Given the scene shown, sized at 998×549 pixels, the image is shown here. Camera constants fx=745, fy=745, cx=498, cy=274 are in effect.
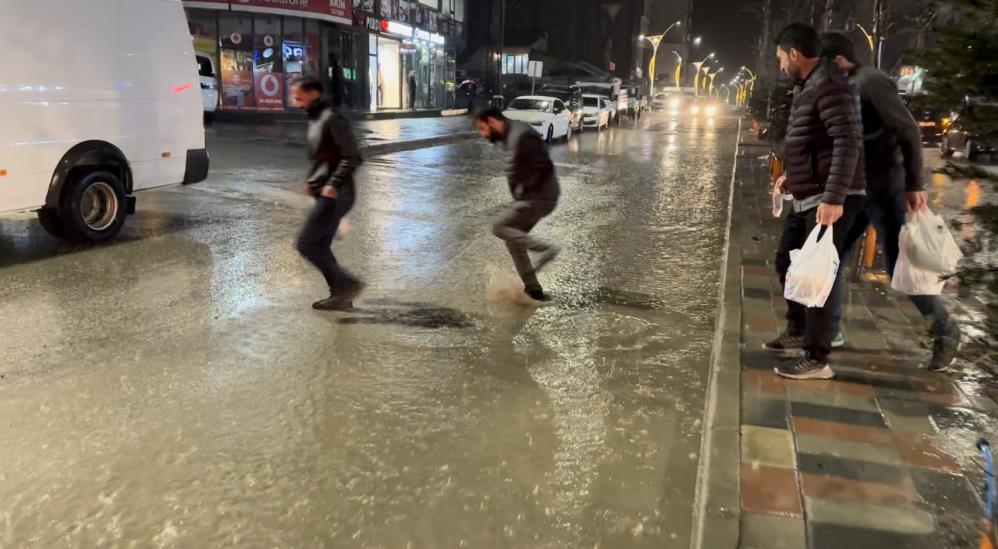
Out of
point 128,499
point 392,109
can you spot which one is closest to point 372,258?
point 128,499

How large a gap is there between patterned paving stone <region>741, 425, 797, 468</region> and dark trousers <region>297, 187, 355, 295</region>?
3.41 meters

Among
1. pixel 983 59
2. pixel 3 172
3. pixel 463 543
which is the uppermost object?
pixel 983 59

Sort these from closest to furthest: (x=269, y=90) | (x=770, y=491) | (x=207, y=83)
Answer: (x=770, y=491), (x=207, y=83), (x=269, y=90)

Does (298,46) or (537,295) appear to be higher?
(298,46)

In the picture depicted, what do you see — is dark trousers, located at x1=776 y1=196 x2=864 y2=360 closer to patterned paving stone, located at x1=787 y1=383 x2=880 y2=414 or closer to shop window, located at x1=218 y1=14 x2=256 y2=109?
patterned paving stone, located at x1=787 y1=383 x2=880 y2=414

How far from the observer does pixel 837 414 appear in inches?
159

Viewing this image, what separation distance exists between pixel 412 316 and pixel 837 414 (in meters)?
3.14

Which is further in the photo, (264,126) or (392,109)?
(392,109)

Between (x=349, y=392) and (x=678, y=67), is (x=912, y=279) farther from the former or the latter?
(x=678, y=67)

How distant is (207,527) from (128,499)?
0.46 metres

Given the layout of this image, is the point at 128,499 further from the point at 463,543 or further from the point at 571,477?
the point at 571,477

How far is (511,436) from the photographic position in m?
3.95

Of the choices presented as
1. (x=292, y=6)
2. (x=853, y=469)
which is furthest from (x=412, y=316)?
(x=292, y=6)

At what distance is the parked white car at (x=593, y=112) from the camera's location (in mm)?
31891
